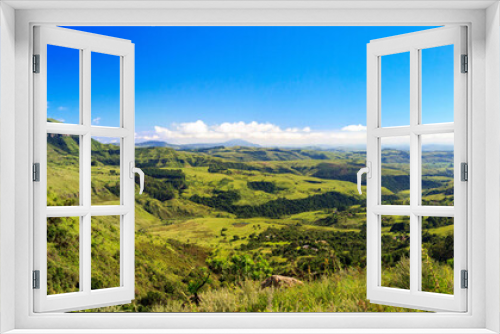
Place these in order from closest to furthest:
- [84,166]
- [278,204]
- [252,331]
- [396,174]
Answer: [252,331] → [84,166] → [396,174] → [278,204]

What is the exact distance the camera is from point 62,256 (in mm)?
4023

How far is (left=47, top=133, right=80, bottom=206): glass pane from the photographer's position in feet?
16.6

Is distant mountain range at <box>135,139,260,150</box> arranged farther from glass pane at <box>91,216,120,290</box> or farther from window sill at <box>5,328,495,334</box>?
window sill at <box>5,328,495,334</box>

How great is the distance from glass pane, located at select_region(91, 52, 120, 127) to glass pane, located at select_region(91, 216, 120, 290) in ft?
6.02

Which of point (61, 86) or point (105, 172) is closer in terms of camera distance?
point (61, 86)

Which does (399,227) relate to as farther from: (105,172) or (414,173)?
(105,172)

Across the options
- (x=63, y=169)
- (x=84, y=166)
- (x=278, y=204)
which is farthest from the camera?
(x=278, y=204)

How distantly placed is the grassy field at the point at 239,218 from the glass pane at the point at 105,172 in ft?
0.06

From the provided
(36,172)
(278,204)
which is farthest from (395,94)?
(36,172)

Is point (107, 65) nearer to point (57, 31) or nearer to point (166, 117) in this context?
point (166, 117)

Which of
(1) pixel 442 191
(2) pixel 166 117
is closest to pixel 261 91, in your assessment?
(2) pixel 166 117

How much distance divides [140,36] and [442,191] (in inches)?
248

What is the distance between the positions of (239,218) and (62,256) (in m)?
4.13

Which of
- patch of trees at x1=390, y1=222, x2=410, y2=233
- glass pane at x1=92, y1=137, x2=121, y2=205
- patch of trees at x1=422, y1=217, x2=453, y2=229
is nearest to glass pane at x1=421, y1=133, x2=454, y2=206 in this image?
patch of trees at x1=422, y1=217, x2=453, y2=229
